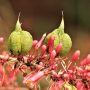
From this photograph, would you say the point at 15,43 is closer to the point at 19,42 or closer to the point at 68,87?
the point at 19,42

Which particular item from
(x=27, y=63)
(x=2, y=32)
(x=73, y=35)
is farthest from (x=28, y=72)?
(x=73, y=35)

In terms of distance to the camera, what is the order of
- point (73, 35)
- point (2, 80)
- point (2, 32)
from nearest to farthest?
1. point (2, 80)
2. point (2, 32)
3. point (73, 35)

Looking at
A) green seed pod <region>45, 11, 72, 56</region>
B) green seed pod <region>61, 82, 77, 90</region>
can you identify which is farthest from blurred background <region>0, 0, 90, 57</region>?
green seed pod <region>61, 82, 77, 90</region>

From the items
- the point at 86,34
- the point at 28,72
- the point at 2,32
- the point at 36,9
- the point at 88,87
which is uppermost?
the point at 36,9

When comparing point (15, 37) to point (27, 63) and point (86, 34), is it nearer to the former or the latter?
point (27, 63)

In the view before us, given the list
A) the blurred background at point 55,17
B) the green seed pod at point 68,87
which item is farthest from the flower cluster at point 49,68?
the blurred background at point 55,17

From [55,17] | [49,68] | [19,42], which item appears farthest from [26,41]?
[55,17]
